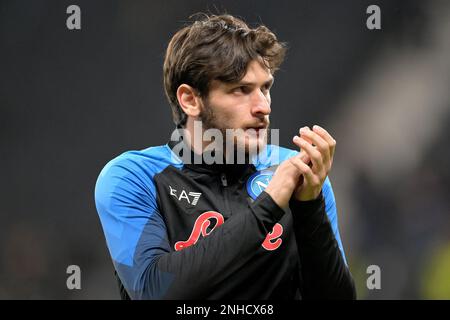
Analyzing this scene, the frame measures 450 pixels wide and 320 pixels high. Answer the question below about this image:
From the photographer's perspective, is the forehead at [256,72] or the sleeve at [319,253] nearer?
the sleeve at [319,253]

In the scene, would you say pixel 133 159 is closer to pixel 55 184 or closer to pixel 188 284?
pixel 188 284

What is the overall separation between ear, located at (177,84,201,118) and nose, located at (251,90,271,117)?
0.22 m

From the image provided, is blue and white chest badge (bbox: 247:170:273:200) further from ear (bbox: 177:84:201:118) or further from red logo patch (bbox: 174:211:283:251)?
ear (bbox: 177:84:201:118)

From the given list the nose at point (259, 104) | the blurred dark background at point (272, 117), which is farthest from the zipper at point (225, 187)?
the blurred dark background at point (272, 117)

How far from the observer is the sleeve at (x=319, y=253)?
182 cm

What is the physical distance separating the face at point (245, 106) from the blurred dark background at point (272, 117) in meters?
2.24

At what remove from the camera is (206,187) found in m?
2.09

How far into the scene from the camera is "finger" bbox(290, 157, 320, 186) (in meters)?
1.76

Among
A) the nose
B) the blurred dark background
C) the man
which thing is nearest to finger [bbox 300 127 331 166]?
the man

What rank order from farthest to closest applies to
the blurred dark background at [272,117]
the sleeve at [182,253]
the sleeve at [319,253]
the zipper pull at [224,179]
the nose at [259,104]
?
the blurred dark background at [272,117], the zipper pull at [224,179], the nose at [259,104], the sleeve at [319,253], the sleeve at [182,253]

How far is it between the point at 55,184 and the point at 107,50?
3.35 feet

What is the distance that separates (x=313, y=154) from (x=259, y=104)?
32cm

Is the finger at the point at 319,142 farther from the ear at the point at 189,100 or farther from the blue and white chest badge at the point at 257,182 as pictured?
the ear at the point at 189,100

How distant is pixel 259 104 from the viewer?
199 cm
